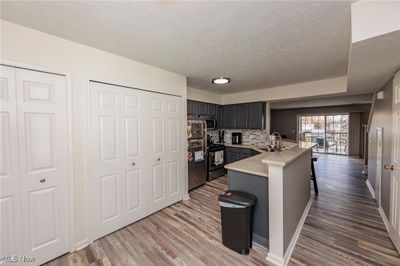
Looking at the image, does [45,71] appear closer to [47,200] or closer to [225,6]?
[47,200]

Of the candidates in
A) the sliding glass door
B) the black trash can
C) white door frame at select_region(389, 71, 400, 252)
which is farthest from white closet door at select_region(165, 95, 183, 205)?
the sliding glass door

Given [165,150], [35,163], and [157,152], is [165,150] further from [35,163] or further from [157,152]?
[35,163]

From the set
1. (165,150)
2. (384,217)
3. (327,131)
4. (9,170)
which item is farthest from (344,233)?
(327,131)

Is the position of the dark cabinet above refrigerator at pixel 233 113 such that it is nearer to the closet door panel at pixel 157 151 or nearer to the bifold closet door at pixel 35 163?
the closet door panel at pixel 157 151

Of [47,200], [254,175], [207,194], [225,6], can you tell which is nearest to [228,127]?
[207,194]

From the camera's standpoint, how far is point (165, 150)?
3.08m

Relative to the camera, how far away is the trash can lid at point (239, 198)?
1.93m

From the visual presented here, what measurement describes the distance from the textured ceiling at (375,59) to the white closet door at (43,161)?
3012mm

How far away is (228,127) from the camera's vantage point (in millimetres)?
5496

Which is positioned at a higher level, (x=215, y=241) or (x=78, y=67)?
(x=78, y=67)

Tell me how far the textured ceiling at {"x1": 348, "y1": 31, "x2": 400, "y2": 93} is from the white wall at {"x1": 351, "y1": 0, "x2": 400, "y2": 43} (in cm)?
6

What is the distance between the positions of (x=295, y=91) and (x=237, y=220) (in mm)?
3520

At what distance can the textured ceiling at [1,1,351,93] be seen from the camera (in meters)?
1.43

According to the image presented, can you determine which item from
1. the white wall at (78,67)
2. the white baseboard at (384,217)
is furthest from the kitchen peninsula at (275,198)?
the white wall at (78,67)
